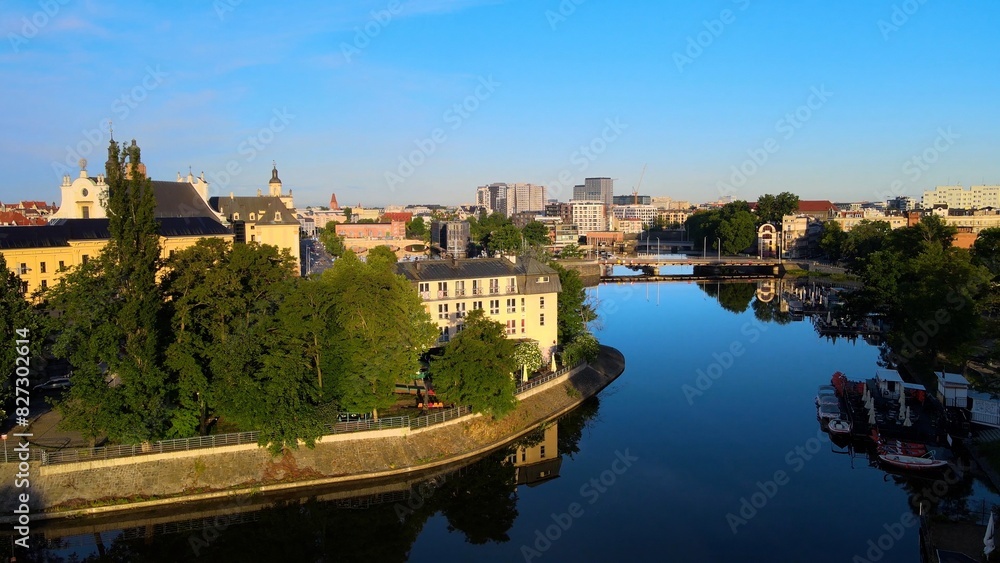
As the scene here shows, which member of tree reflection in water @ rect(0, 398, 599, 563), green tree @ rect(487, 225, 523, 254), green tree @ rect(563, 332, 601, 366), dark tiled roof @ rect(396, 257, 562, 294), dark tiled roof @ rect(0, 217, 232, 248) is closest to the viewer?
tree reflection in water @ rect(0, 398, 599, 563)

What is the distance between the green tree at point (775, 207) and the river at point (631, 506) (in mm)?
100497

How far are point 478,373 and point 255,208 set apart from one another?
153ft

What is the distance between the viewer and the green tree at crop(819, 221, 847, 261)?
4056 inches

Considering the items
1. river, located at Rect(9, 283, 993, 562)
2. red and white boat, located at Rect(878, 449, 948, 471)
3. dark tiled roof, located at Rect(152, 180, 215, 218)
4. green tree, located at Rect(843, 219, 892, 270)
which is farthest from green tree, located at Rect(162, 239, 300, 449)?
green tree, located at Rect(843, 219, 892, 270)

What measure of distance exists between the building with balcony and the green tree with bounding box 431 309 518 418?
6.98 m

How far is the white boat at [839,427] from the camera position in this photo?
31.2 metres

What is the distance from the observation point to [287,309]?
27312 mm

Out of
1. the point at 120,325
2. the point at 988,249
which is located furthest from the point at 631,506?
the point at 988,249

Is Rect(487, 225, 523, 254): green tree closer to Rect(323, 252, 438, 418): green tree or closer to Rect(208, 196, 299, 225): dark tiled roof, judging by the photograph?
Rect(208, 196, 299, 225): dark tiled roof

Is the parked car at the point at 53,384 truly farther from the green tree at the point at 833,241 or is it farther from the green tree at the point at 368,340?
the green tree at the point at 833,241

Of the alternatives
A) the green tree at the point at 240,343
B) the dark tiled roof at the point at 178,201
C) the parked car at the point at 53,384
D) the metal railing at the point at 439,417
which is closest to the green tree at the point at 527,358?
the metal railing at the point at 439,417

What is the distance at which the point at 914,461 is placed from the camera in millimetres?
27047

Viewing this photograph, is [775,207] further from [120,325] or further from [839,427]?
[120,325]

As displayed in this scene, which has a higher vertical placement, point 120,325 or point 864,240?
point 864,240
